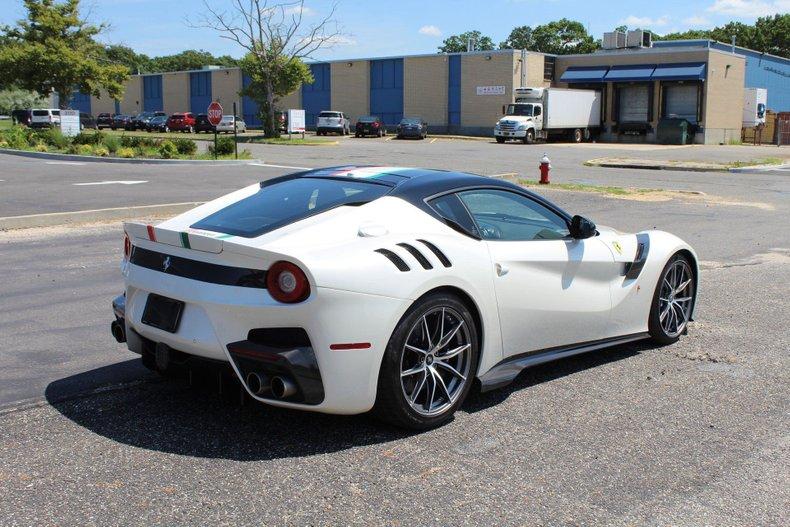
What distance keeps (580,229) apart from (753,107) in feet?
216

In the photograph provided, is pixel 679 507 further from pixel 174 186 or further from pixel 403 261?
pixel 174 186

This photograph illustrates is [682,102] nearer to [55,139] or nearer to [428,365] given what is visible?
[55,139]

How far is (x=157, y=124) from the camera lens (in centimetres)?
7075

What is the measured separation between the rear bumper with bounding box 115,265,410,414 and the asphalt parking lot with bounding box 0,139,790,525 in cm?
29

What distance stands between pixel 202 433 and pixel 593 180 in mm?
21302

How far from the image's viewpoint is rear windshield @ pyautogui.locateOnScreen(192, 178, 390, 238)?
463 centimetres

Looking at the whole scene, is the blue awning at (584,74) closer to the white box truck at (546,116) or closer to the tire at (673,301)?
the white box truck at (546,116)

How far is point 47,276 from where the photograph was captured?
896 centimetres

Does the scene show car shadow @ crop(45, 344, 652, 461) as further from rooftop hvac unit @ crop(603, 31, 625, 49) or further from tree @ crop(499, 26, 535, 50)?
tree @ crop(499, 26, 535, 50)

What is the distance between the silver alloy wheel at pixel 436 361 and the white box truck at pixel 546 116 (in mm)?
49265

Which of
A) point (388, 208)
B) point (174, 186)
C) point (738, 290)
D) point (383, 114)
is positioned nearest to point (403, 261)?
point (388, 208)

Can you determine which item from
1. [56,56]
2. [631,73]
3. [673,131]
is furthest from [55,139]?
[631,73]

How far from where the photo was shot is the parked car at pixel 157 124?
70500 mm

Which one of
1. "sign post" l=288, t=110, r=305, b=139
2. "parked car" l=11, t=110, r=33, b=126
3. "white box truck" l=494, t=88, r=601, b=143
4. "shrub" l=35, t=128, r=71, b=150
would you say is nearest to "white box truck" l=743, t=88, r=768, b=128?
"white box truck" l=494, t=88, r=601, b=143
